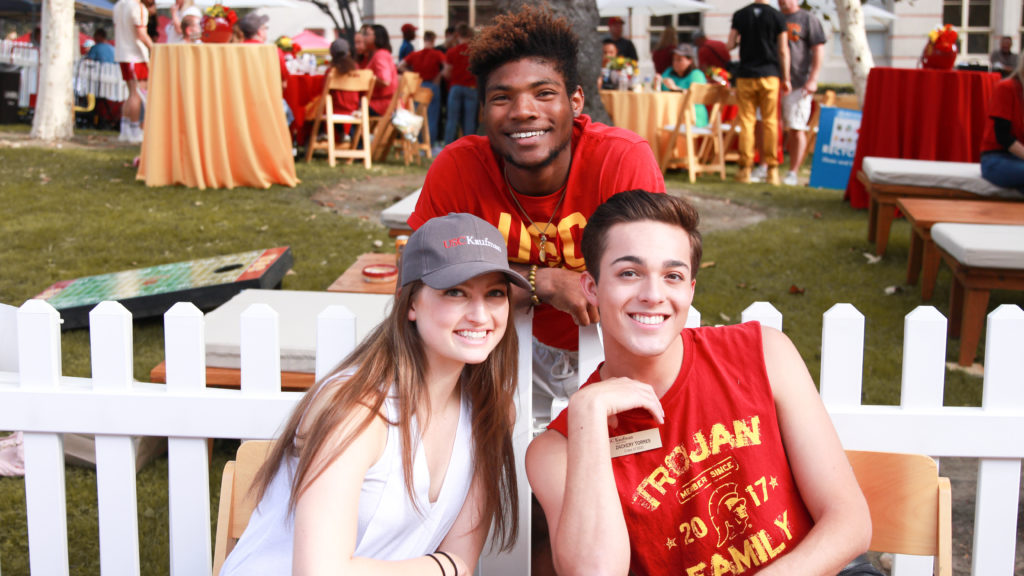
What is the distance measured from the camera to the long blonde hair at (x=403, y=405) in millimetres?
1736

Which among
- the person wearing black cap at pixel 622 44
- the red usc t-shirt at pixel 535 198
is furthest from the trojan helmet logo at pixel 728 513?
the person wearing black cap at pixel 622 44

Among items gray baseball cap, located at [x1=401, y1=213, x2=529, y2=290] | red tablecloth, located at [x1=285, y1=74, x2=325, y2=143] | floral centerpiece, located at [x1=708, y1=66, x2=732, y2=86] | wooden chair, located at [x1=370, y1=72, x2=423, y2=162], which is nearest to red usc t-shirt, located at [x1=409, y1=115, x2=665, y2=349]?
gray baseball cap, located at [x1=401, y1=213, x2=529, y2=290]

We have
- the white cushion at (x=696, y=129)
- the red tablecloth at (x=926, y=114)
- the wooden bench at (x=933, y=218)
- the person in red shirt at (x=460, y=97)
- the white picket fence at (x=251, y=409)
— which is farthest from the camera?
the person in red shirt at (x=460, y=97)

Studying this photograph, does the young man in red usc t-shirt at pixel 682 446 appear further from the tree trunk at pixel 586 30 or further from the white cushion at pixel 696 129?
the white cushion at pixel 696 129

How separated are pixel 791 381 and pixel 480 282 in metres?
0.67

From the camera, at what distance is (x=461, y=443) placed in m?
1.93

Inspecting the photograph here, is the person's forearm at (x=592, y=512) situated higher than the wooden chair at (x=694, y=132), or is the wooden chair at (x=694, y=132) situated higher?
the wooden chair at (x=694, y=132)

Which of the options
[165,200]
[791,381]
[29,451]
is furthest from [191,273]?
[791,381]

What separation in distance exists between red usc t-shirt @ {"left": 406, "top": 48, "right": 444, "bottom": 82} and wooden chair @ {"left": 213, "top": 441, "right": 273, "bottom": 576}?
1118 centimetres

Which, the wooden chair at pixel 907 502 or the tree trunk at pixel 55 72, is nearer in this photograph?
the wooden chair at pixel 907 502

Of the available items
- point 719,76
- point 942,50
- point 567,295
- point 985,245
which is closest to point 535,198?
point 567,295

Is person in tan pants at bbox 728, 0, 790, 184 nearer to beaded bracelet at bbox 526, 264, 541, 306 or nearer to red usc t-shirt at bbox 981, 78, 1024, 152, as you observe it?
red usc t-shirt at bbox 981, 78, 1024, 152

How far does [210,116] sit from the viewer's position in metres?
8.59

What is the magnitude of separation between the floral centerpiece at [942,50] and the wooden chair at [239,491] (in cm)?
786
